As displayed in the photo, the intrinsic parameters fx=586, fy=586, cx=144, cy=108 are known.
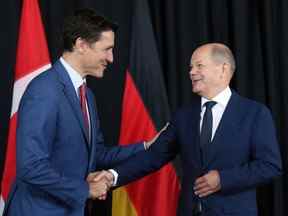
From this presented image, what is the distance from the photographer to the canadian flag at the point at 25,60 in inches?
107

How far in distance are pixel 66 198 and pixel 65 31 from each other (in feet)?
1.97

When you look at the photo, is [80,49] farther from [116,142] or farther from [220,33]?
[220,33]

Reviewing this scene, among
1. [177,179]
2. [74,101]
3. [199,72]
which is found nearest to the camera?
[74,101]

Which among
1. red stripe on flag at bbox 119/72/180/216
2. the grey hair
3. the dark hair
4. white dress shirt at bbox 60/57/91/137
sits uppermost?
the dark hair

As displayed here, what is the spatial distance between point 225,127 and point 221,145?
8 cm

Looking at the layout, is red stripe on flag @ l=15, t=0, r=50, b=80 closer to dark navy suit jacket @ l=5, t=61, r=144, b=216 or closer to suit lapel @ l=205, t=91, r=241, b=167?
dark navy suit jacket @ l=5, t=61, r=144, b=216

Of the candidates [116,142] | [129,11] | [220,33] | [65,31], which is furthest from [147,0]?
[65,31]

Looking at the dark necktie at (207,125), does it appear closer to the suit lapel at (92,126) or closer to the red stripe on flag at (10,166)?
the suit lapel at (92,126)

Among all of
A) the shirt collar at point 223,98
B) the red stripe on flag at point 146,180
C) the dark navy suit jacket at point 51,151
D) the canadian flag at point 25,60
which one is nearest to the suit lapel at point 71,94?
the dark navy suit jacket at point 51,151

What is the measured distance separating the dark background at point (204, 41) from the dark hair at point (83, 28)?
96 centimetres

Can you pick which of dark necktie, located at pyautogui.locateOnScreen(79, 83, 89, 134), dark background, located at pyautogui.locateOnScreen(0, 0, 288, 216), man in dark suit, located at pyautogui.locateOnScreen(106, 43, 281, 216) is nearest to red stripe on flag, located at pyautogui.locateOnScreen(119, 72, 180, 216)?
dark background, located at pyautogui.locateOnScreen(0, 0, 288, 216)

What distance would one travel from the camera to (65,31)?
212 centimetres

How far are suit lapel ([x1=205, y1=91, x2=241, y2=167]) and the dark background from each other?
872mm

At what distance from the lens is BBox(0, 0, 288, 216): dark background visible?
10.3 ft
